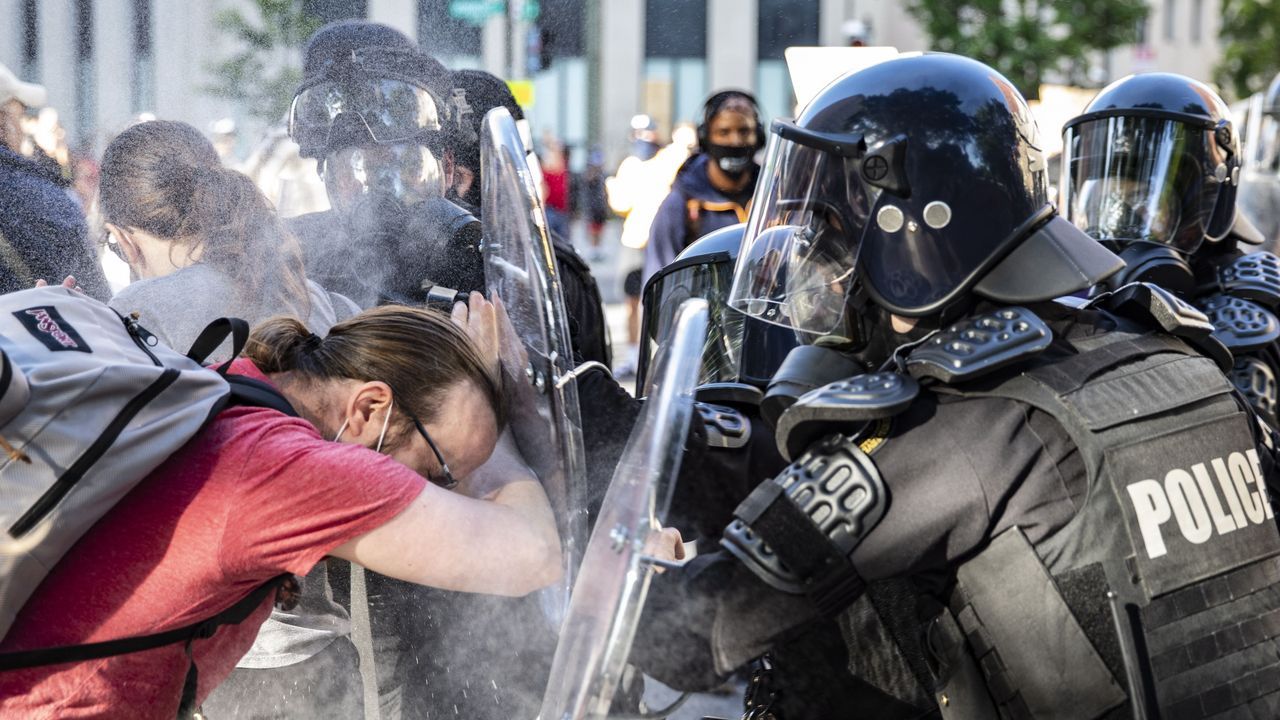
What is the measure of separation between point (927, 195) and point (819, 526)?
1.62 ft

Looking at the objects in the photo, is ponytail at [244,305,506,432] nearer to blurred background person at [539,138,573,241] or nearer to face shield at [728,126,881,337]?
face shield at [728,126,881,337]

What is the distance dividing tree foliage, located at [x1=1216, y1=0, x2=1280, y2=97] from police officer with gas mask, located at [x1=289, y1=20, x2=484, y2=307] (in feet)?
61.4

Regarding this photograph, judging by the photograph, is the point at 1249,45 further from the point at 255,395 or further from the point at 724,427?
the point at 255,395

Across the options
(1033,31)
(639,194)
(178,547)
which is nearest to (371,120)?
(178,547)

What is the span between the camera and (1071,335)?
1.80 meters

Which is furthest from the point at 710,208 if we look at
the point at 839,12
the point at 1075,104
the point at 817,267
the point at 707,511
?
the point at 839,12

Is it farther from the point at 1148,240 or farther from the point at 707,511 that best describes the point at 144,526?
the point at 1148,240

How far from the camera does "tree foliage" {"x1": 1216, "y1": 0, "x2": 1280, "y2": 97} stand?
19266 mm

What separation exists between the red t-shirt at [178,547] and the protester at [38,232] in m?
1.39

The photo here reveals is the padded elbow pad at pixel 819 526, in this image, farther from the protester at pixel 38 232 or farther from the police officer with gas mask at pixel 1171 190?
the protester at pixel 38 232

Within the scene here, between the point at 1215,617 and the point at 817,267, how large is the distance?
712 millimetres

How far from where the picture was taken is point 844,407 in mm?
1621

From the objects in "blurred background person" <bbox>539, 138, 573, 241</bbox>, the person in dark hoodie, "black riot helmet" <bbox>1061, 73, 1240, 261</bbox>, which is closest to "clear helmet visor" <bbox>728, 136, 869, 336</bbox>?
"black riot helmet" <bbox>1061, 73, 1240, 261</bbox>

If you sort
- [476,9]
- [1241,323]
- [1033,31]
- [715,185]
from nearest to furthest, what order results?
[1241,323] → [476,9] → [715,185] → [1033,31]
